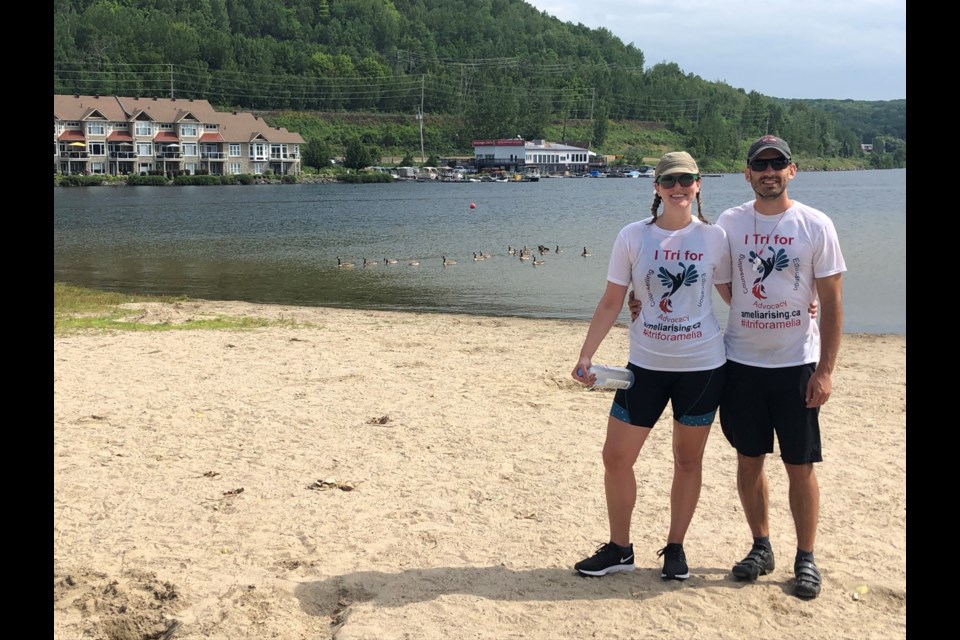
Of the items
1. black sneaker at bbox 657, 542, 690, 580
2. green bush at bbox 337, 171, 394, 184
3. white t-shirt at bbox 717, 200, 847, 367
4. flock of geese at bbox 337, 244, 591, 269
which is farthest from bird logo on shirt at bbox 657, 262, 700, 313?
green bush at bbox 337, 171, 394, 184

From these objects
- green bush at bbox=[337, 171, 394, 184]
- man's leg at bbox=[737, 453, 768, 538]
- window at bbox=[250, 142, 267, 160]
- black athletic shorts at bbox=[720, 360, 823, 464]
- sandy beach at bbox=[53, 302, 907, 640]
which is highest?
window at bbox=[250, 142, 267, 160]

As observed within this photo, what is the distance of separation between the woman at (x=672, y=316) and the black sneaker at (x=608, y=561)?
57cm

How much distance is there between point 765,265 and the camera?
186 inches

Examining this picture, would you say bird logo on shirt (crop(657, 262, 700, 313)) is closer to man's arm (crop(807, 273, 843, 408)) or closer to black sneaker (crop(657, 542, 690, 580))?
man's arm (crop(807, 273, 843, 408))

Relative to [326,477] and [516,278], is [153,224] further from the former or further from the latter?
[326,477]

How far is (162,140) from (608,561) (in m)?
139

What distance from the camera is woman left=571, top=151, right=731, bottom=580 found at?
15.5ft

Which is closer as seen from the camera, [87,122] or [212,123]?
[87,122]

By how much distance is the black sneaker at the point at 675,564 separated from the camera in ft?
16.9

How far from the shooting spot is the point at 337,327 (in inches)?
617

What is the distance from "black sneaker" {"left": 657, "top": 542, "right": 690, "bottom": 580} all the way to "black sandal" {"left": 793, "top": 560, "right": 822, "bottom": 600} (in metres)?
0.58

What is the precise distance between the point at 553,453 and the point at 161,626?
373 centimetres
